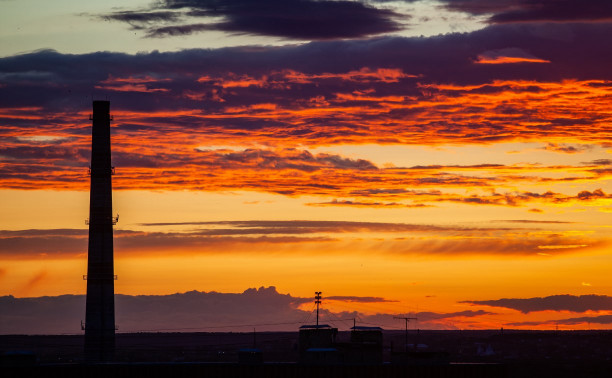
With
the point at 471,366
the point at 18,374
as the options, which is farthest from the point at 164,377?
the point at 471,366

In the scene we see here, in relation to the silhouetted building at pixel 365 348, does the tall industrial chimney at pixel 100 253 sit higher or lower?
higher

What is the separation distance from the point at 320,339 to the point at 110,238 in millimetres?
34571

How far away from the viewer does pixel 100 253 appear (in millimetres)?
134750

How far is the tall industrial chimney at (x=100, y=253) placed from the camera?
134750mm

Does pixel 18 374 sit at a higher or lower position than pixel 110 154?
lower

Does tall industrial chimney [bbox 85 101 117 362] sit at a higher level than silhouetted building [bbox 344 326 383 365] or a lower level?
higher

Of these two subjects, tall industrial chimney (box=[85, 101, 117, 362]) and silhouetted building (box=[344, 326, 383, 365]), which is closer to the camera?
silhouetted building (box=[344, 326, 383, 365])

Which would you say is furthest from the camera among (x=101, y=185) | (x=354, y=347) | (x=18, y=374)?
(x=101, y=185)

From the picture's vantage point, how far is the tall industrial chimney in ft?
442

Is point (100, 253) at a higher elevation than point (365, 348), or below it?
higher

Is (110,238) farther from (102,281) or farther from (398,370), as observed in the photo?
(398,370)

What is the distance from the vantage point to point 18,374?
94438 millimetres

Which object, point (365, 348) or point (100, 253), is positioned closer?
point (365, 348)

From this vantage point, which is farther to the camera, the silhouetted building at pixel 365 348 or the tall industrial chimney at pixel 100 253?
the tall industrial chimney at pixel 100 253
